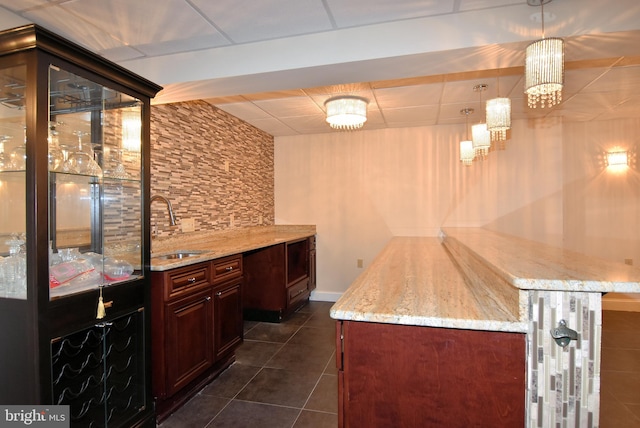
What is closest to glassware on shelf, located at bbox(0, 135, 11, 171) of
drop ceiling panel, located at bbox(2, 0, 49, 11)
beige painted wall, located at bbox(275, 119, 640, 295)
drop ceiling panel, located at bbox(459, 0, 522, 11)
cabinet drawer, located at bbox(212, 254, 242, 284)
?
drop ceiling panel, located at bbox(2, 0, 49, 11)

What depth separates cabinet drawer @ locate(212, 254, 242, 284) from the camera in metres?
2.56

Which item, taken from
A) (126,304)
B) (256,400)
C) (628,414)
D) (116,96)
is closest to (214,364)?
(256,400)

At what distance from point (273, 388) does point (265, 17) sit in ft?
7.80

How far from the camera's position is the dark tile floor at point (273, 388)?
209cm

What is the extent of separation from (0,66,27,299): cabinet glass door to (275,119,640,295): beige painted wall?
142 inches

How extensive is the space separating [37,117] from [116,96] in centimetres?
56

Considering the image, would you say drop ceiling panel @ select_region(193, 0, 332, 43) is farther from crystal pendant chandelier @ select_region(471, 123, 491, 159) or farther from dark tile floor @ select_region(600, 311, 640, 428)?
dark tile floor @ select_region(600, 311, 640, 428)

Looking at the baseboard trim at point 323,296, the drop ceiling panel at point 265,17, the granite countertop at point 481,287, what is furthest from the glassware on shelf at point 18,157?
the baseboard trim at point 323,296

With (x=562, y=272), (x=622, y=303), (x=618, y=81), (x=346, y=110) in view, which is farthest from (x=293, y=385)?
(x=622, y=303)

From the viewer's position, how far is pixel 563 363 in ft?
3.66

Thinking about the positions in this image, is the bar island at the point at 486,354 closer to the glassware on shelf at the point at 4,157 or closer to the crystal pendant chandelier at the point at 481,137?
the glassware on shelf at the point at 4,157

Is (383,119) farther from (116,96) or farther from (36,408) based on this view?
(36,408)

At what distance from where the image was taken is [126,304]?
1857 millimetres

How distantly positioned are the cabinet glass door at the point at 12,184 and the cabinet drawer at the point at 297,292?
2672mm
